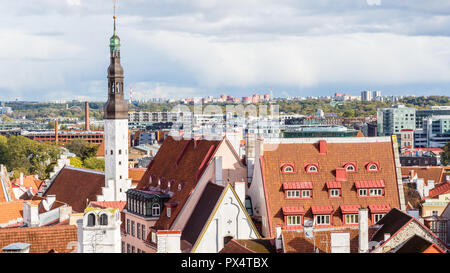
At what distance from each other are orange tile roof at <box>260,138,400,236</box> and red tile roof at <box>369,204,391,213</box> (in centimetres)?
31

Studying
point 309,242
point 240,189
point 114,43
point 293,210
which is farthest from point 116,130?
point 309,242

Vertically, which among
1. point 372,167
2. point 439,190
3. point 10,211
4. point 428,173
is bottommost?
point 428,173

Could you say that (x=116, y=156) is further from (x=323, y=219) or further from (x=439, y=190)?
(x=323, y=219)

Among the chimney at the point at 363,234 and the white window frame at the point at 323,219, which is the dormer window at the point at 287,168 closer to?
the white window frame at the point at 323,219

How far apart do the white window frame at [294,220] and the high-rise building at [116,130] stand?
1224 inches

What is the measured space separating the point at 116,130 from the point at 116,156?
220cm

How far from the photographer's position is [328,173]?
150 ft

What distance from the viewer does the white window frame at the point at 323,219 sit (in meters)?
43.4

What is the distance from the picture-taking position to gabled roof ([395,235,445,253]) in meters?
27.5

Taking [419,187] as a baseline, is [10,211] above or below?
below

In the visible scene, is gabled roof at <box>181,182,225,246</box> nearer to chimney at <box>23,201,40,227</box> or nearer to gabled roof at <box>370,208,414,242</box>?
chimney at <box>23,201,40,227</box>

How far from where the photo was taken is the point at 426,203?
57562 mm

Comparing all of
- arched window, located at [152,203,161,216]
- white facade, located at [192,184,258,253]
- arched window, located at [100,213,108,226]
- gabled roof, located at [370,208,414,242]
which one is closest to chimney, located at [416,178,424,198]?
arched window, located at [152,203,161,216]

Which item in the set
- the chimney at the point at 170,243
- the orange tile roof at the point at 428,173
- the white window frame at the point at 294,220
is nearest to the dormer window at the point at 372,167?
the white window frame at the point at 294,220
